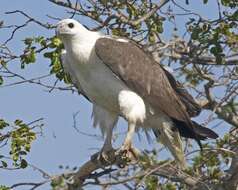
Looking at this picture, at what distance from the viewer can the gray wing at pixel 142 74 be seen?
8.07 meters

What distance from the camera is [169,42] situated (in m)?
8.50

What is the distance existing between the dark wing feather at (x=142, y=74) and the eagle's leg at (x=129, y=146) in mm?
364

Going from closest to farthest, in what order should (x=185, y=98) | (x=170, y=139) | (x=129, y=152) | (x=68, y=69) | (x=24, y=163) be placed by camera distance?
(x=24, y=163), (x=129, y=152), (x=68, y=69), (x=170, y=139), (x=185, y=98)

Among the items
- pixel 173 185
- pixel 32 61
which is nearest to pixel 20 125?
pixel 32 61

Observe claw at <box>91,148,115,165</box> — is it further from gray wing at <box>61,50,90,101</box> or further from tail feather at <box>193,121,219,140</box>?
Result: tail feather at <box>193,121,219,140</box>

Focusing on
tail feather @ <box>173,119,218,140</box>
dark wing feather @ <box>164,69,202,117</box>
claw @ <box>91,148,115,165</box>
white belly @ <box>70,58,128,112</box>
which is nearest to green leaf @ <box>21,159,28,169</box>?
claw @ <box>91,148,115,165</box>

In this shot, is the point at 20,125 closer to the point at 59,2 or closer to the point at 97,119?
the point at 97,119

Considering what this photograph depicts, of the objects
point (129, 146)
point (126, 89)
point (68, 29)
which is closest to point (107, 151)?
point (129, 146)

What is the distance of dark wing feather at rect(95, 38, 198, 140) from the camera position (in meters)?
8.07

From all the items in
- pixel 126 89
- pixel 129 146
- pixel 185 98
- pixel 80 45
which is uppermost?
pixel 80 45

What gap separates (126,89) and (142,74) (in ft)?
1.09

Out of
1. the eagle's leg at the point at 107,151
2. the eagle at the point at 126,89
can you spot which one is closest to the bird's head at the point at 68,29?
the eagle at the point at 126,89

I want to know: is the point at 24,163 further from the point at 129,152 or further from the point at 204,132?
the point at 204,132

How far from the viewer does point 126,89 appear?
810 centimetres
